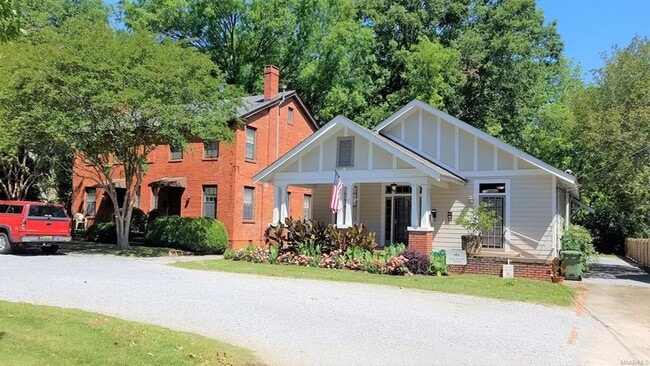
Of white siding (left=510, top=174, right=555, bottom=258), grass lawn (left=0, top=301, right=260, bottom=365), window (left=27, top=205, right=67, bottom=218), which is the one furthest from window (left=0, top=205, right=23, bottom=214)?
white siding (left=510, top=174, right=555, bottom=258)

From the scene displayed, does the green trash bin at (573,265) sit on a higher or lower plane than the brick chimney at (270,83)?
lower

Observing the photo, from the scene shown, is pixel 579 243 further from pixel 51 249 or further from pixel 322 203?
pixel 51 249

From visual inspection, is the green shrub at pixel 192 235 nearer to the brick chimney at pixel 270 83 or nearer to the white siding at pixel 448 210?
the brick chimney at pixel 270 83

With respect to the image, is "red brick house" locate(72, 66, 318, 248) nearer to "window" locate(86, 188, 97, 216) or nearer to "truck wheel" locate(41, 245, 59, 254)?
"window" locate(86, 188, 97, 216)

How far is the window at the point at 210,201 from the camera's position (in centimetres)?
2633

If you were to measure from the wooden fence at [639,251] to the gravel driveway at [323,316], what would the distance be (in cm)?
1664

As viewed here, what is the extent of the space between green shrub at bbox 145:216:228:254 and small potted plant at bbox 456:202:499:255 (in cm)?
1063

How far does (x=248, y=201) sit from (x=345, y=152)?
8684mm

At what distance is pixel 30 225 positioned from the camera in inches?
749

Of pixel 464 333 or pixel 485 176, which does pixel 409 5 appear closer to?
A: pixel 485 176

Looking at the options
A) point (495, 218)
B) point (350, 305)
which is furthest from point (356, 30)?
point (350, 305)

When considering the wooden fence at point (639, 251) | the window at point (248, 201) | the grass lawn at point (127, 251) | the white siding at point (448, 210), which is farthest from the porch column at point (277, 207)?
the wooden fence at point (639, 251)

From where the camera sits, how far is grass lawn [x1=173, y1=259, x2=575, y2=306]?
12570mm

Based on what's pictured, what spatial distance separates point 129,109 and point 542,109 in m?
29.0
